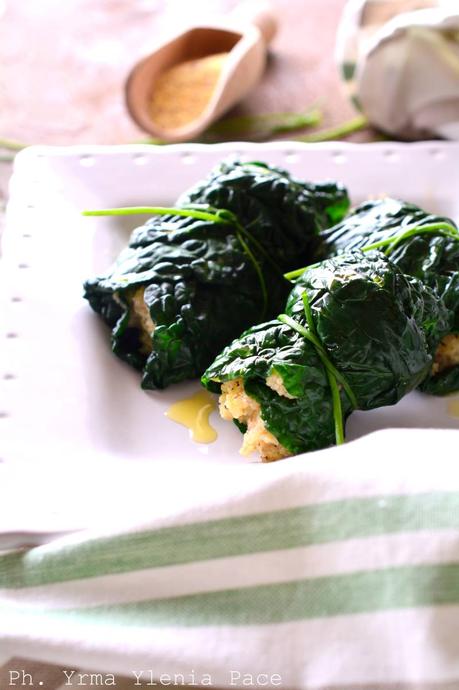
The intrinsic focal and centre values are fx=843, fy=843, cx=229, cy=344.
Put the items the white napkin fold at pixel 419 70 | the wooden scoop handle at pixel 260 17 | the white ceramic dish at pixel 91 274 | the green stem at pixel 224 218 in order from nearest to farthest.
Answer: the white ceramic dish at pixel 91 274
the green stem at pixel 224 218
the white napkin fold at pixel 419 70
the wooden scoop handle at pixel 260 17

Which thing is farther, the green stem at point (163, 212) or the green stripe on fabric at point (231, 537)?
the green stem at point (163, 212)

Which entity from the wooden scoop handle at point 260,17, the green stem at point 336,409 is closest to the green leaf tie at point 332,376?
the green stem at point 336,409

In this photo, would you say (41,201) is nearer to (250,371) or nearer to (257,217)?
(257,217)

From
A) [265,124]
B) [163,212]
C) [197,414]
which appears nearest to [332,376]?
[197,414]

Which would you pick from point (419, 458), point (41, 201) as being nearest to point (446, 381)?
point (419, 458)

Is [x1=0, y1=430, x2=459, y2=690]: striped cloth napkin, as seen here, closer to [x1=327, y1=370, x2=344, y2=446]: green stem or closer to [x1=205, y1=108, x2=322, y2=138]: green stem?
[x1=327, y1=370, x2=344, y2=446]: green stem

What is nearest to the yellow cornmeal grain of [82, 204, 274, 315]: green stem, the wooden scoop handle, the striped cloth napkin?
the wooden scoop handle

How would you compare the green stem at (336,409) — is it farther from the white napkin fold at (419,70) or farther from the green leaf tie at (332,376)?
the white napkin fold at (419,70)
